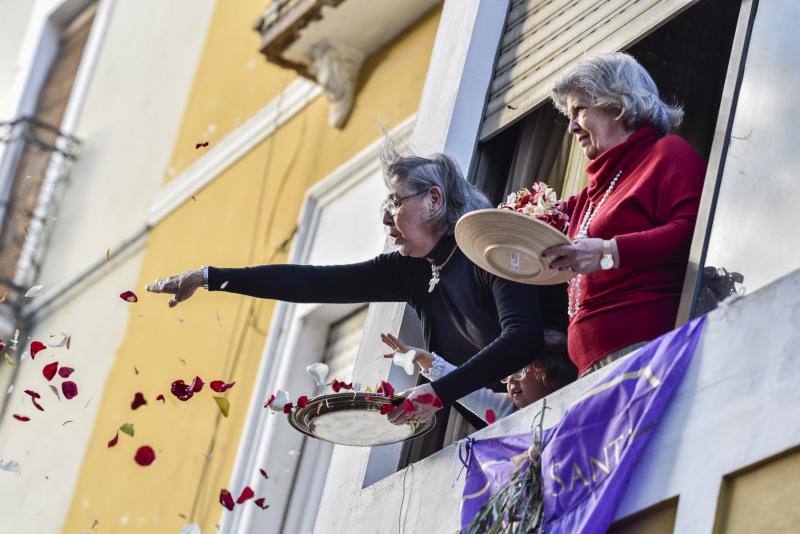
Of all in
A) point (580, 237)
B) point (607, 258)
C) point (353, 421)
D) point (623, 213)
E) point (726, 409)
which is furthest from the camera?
point (353, 421)

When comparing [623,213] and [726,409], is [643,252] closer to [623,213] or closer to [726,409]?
[623,213]

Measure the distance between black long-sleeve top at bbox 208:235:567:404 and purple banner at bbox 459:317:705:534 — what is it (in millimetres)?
442

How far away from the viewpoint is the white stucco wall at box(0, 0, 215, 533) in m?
13.6

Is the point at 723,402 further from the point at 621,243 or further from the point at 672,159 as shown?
the point at 672,159

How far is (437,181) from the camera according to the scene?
679 centimetres

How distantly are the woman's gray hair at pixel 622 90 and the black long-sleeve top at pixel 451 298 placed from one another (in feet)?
2.42

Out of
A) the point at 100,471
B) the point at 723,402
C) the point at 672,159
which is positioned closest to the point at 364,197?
the point at 100,471

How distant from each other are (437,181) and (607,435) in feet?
5.36

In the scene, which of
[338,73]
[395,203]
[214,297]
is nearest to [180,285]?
[395,203]

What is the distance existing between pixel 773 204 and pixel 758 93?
1.55 ft

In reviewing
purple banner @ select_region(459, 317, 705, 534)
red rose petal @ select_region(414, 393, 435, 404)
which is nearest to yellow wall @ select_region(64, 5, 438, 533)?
red rose petal @ select_region(414, 393, 435, 404)

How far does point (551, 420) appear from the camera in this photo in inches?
233

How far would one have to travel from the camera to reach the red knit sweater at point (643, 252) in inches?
231

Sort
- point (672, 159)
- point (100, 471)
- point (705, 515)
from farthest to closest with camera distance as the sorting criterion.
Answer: point (100, 471) < point (672, 159) < point (705, 515)
